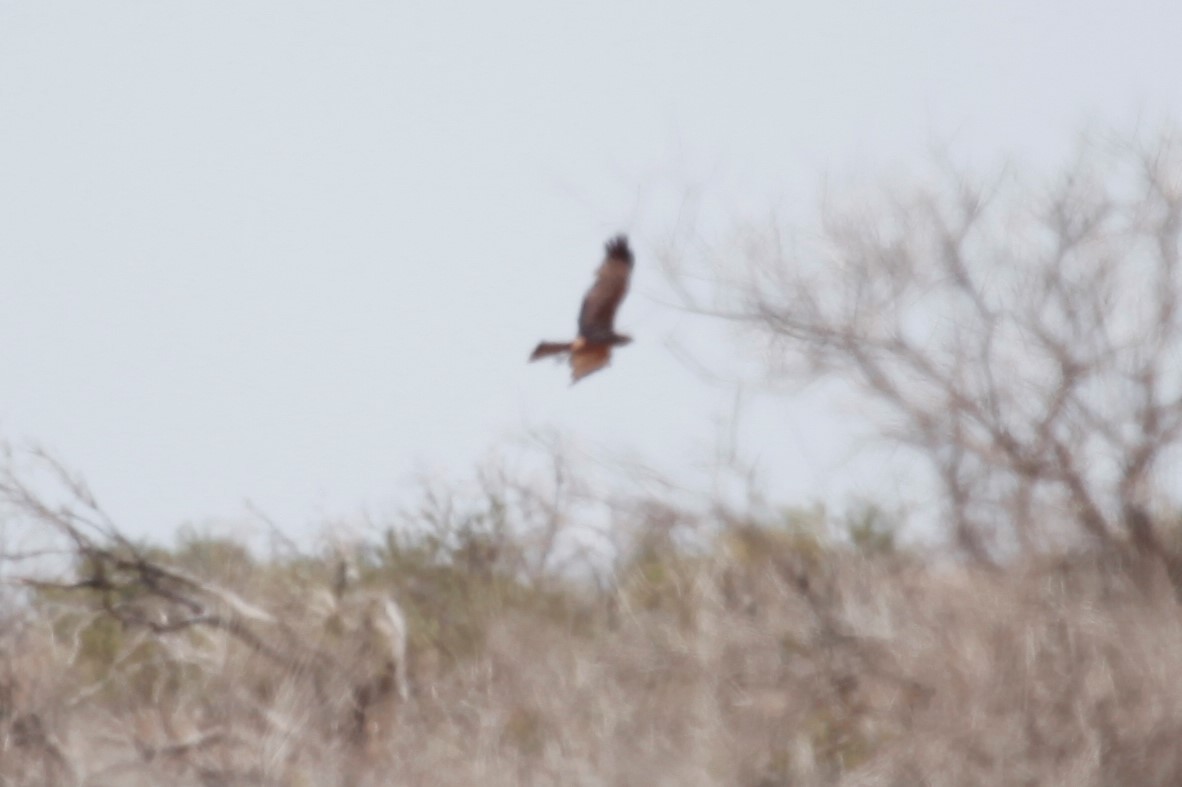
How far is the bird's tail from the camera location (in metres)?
11.8

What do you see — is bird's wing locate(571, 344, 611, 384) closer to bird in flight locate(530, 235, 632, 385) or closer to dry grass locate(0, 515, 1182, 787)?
bird in flight locate(530, 235, 632, 385)

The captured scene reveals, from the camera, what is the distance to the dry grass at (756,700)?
13.2 metres

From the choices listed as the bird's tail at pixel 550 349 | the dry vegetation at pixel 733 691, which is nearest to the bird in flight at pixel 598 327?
the bird's tail at pixel 550 349

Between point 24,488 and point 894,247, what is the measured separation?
365 inches

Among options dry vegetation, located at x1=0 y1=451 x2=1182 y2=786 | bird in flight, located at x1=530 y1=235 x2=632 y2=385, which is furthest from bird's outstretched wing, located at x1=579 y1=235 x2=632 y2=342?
dry vegetation, located at x1=0 y1=451 x2=1182 y2=786

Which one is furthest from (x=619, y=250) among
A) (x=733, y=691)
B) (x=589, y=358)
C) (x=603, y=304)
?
(x=733, y=691)

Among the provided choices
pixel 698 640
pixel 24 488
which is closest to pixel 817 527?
pixel 698 640

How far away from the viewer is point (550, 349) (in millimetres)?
11836

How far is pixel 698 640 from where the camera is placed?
15023 mm

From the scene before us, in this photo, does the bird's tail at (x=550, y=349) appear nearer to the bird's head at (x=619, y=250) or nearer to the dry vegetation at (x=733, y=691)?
the bird's head at (x=619, y=250)

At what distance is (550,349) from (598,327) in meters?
0.35

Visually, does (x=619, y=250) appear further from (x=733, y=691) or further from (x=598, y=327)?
(x=733, y=691)

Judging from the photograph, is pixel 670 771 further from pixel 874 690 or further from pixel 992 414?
pixel 992 414

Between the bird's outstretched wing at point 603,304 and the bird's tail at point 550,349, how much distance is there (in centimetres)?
13
